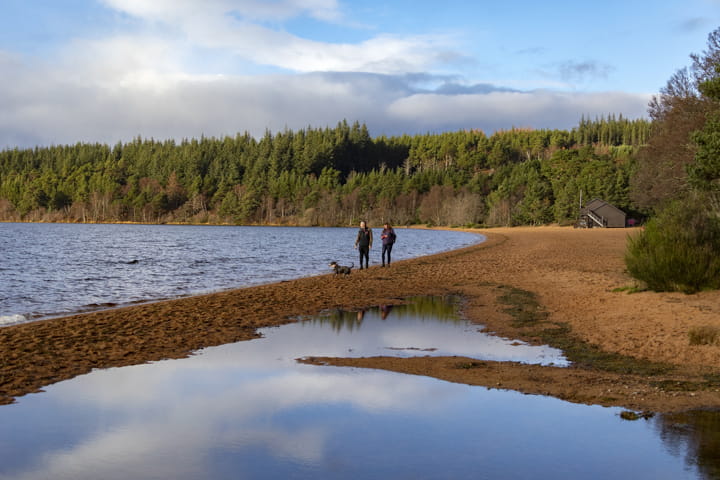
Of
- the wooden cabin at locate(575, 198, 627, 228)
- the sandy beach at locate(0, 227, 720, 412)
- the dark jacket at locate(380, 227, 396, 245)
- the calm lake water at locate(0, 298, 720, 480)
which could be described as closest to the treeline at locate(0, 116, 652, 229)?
the wooden cabin at locate(575, 198, 627, 228)

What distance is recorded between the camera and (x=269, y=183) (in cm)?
16450

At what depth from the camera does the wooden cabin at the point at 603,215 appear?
86812mm

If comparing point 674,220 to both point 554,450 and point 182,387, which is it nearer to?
point 554,450

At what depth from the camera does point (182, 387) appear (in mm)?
8055

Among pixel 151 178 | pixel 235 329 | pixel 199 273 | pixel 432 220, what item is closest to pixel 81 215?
pixel 151 178

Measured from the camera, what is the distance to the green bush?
14719 millimetres

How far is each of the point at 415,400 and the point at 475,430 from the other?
122 cm

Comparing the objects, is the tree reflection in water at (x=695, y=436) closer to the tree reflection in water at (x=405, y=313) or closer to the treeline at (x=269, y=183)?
the tree reflection in water at (x=405, y=313)

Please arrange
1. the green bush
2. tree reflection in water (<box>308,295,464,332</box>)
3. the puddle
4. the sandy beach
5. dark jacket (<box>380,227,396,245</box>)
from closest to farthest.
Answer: the sandy beach → the puddle → tree reflection in water (<box>308,295,464,332</box>) → the green bush → dark jacket (<box>380,227,396,245</box>)

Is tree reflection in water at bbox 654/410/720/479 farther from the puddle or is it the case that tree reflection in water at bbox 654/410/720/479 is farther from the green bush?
the green bush

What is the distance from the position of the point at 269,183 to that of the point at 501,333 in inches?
6129

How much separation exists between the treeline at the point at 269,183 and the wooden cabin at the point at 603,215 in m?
28.0

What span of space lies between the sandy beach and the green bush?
533 millimetres

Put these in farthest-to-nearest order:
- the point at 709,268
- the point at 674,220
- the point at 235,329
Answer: the point at 674,220, the point at 709,268, the point at 235,329
